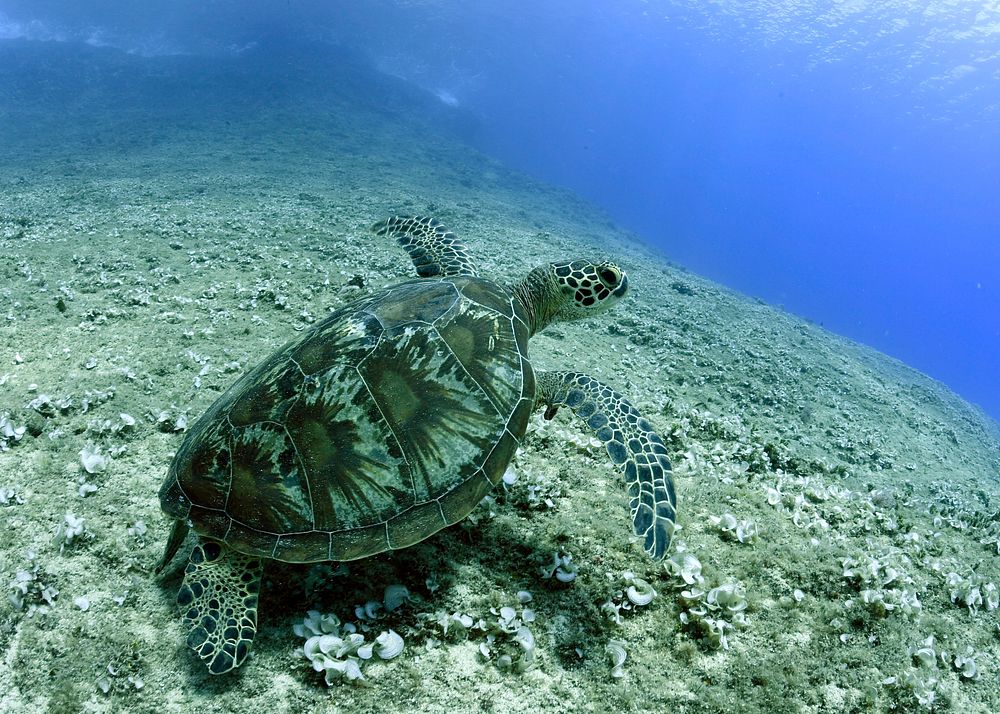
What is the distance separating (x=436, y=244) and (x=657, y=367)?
3942mm

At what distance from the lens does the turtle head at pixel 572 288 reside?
167 inches

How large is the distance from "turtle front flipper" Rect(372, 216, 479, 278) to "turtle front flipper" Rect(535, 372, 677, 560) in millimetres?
1846

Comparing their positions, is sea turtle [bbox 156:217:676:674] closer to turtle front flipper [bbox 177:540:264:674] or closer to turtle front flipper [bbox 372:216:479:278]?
→ turtle front flipper [bbox 177:540:264:674]

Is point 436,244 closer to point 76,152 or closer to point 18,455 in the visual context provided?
point 18,455

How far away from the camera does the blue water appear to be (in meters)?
53.2

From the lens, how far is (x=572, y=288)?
4258 millimetres

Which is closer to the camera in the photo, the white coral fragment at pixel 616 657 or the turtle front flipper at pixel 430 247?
the white coral fragment at pixel 616 657

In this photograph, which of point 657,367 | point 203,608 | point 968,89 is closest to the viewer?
point 203,608

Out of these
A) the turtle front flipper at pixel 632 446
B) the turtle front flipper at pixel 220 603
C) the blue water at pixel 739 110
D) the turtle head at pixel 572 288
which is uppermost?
the blue water at pixel 739 110

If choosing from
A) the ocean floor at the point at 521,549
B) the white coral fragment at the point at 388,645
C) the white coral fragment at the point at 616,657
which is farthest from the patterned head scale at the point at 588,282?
the white coral fragment at the point at 388,645

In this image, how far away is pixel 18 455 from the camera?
3.62m

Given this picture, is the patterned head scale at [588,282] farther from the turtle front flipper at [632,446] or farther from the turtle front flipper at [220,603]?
the turtle front flipper at [220,603]

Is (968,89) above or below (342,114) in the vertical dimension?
above

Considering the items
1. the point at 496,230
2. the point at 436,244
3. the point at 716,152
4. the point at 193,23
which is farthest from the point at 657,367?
the point at 716,152
